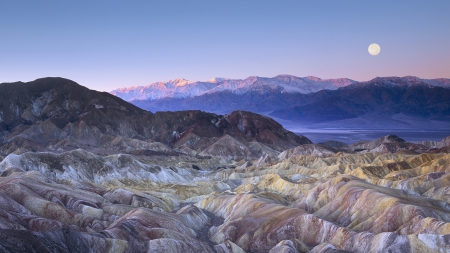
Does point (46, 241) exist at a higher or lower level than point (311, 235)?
higher

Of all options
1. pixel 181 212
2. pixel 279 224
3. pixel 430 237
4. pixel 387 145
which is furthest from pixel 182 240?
pixel 387 145

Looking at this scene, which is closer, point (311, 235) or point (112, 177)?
point (311, 235)

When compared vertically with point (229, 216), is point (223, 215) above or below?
below

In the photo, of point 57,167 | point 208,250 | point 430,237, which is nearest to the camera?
point 430,237

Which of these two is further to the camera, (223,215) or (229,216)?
(223,215)

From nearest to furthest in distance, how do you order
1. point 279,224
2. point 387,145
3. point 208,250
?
point 208,250 < point 279,224 < point 387,145

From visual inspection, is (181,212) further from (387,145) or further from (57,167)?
(387,145)

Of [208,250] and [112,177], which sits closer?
[208,250]

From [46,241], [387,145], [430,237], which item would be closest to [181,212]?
[46,241]

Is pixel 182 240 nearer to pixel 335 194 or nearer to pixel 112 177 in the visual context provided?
pixel 335 194
